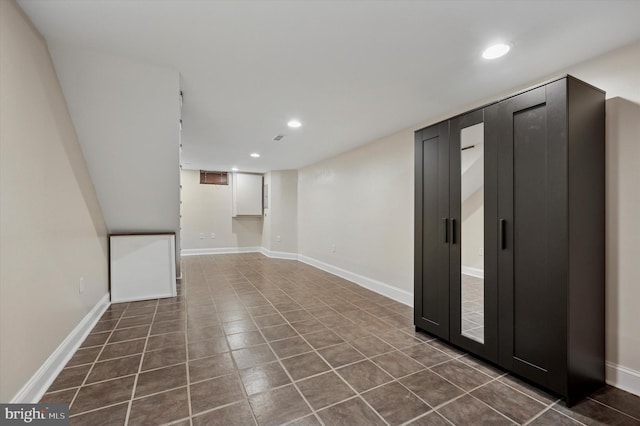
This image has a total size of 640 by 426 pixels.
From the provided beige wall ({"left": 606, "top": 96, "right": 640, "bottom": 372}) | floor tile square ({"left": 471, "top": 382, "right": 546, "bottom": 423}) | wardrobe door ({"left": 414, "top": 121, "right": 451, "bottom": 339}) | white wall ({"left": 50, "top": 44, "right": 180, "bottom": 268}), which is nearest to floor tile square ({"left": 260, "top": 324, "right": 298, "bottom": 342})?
wardrobe door ({"left": 414, "top": 121, "right": 451, "bottom": 339})

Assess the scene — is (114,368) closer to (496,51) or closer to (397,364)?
(397,364)

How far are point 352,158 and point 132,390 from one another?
13.8ft

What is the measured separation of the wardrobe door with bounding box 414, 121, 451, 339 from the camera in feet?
8.16

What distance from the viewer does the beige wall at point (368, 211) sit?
3.78 metres

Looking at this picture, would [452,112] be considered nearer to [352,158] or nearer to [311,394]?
[352,158]

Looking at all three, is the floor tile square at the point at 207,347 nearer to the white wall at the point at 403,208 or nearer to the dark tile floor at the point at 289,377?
the dark tile floor at the point at 289,377

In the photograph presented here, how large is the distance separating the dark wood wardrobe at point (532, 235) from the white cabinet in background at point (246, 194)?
6.24 meters

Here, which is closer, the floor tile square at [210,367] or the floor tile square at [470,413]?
the floor tile square at [470,413]

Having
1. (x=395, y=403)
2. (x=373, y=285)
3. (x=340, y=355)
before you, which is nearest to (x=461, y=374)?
(x=395, y=403)

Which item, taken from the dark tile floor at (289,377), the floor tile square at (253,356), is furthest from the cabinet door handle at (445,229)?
the floor tile square at (253,356)

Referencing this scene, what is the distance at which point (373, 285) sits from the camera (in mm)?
4316

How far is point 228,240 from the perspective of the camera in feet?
26.4

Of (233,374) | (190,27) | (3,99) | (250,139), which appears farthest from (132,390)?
(250,139)

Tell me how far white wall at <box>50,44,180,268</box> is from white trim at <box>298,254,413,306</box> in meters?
2.96
